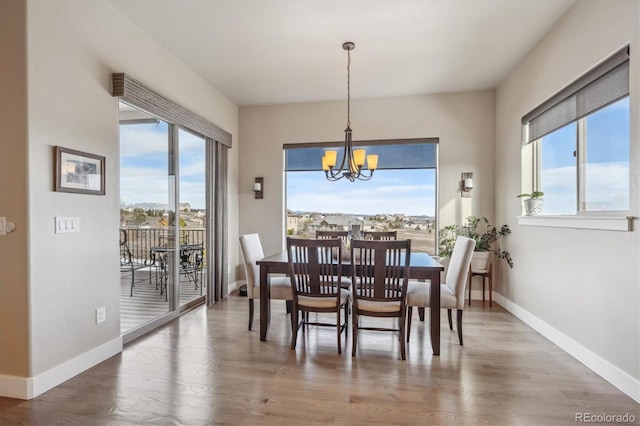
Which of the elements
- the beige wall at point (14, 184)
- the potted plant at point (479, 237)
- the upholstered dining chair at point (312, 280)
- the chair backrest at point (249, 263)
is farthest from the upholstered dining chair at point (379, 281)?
the beige wall at point (14, 184)

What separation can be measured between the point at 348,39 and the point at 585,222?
261 centimetres

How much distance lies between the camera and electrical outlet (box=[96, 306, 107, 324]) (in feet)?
8.52

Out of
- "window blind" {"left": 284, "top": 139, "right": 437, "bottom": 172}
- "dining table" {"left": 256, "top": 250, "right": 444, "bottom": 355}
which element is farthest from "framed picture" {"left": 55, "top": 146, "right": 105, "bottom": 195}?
"window blind" {"left": 284, "top": 139, "right": 437, "bottom": 172}

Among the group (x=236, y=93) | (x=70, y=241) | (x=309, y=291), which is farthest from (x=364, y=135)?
(x=70, y=241)

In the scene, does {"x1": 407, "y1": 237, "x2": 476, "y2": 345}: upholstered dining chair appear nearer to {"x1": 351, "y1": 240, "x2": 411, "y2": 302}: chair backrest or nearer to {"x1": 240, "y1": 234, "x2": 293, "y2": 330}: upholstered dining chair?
{"x1": 351, "y1": 240, "x2": 411, "y2": 302}: chair backrest

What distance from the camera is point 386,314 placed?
268 cm

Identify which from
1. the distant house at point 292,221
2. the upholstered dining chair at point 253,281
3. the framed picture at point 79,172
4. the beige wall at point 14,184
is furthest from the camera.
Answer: the distant house at point 292,221

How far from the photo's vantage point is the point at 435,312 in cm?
278

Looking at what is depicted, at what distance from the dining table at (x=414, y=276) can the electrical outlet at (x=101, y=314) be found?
1.29 meters

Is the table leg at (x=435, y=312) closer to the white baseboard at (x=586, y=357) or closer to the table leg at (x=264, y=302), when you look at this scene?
the white baseboard at (x=586, y=357)

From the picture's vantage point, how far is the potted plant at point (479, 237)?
421cm

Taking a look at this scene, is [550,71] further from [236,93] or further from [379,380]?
[236,93]

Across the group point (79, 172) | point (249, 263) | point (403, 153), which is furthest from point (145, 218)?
point (403, 153)

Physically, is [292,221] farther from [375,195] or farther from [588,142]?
[588,142]
